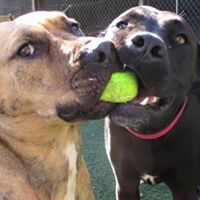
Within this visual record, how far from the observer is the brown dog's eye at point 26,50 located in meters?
2.42

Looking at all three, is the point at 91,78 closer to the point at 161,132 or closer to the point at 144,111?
the point at 144,111

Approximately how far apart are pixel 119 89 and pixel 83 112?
0.67 feet

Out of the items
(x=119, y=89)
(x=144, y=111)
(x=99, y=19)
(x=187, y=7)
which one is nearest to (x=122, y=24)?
(x=144, y=111)

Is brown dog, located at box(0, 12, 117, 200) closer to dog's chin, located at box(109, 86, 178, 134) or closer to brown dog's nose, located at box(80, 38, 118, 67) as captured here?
brown dog's nose, located at box(80, 38, 118, 67)

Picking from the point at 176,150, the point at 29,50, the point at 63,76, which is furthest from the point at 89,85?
the point at 176,150

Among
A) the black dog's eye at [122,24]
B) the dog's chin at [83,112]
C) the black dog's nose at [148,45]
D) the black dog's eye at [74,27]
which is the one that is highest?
the black dog's nose at [148,45]

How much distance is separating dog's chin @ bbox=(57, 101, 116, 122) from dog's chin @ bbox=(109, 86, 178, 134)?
0.16 m

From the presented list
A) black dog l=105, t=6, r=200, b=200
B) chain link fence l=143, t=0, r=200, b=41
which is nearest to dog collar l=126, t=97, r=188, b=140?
black dog l=105, t=6, r=200, b=200

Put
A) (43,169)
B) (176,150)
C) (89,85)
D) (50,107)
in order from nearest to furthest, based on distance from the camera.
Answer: (89,85) → (50,107) → (43,169) → (176,150)

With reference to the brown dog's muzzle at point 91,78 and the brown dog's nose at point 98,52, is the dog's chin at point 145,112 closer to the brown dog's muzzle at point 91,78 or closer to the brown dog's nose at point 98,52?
the brown dog's muzzle at point 91,78

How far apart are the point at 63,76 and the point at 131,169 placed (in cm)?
110

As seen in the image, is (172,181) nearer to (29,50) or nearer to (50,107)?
(50,107)

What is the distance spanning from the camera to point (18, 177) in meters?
2.49

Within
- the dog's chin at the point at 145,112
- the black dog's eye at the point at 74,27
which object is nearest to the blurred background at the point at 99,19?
the dog's chin at the point at 145,112
